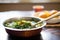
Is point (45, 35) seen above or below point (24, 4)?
below

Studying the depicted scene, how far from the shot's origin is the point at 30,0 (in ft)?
8.39

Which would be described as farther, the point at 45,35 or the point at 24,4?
the point at 24,4

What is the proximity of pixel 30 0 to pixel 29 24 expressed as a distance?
1.52m

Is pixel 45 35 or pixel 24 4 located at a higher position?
pixel 24 4

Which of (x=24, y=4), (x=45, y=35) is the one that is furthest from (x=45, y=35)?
(x=24, y=4)

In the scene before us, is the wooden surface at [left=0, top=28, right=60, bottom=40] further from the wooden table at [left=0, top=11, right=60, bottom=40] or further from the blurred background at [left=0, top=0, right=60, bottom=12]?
the blurred background at [left=0, top=0, right=60, bottom=12]

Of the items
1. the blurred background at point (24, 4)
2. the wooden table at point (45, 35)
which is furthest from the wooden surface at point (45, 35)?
the blurred background at point (24, 4)

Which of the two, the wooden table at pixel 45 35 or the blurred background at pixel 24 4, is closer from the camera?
the wooden table at pixel 45 35

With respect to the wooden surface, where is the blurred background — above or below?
above

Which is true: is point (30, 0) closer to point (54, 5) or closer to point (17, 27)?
point (54, 5)

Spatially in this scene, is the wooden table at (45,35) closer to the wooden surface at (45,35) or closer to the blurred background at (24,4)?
the wooden surface at (45,35)

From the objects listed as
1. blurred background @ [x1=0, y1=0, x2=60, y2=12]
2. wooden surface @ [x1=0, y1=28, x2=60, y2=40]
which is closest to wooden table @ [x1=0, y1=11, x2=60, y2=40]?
wooden surface @ [x1=0, y1=28, x2=60, y2=40]

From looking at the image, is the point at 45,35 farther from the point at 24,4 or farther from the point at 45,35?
the point at 24,4

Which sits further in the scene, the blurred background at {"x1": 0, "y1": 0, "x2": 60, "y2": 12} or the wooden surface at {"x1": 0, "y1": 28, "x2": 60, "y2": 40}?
the blurred background at {"x1": 0, "y1": 0, "x2": 60, "y2": 12}
